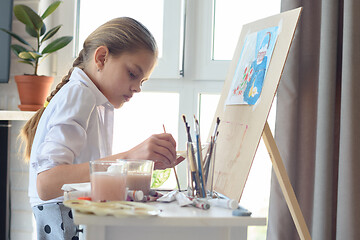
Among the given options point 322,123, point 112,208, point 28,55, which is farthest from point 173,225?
point 28,55

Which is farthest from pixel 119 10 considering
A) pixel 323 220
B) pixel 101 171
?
pixel 101 171

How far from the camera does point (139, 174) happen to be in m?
1.11

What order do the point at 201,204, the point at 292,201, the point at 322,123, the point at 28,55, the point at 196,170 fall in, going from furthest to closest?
the point at 28,55 < the point at 322,123 < the point at 292,201 < the point at 196,170 < the point at 201,204

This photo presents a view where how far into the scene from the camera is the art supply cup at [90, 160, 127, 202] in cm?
97

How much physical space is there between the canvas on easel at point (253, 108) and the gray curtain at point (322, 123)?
1.16 feet

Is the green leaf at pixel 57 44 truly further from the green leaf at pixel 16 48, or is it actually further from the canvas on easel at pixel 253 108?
the canvas on easel at pixel 253 108

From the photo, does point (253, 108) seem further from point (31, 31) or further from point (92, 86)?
point (31, 31)

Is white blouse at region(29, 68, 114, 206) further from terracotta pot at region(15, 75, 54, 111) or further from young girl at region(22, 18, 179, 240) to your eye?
terracotta pot at region(15, 75, 54, 111)

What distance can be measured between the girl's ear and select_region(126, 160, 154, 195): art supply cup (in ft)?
1.67

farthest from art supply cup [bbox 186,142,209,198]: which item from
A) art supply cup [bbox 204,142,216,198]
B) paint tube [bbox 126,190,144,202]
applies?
paint tube [bbox 126,190,144,202]

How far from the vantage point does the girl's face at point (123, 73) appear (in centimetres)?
148

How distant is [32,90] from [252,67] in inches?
45.9

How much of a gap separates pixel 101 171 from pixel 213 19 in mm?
1397

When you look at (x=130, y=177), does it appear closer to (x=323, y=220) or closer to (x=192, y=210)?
(x=192, y=210)
